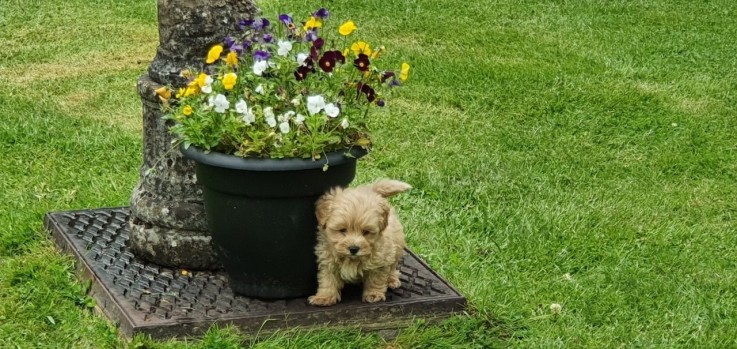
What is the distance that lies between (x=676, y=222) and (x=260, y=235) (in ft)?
10.2

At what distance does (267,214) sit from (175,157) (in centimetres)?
89

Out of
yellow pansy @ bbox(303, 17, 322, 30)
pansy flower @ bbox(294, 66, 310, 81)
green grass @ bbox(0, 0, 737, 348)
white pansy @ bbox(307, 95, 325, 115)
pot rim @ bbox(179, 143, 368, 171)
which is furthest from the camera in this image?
green grass @ bbox(0, 0, 737, 348)

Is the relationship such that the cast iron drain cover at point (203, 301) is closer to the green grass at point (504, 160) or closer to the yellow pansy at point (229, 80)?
the green grass at point (504, 160)

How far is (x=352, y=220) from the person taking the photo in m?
4.61

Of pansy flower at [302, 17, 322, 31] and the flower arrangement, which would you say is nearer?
the flower arrangement

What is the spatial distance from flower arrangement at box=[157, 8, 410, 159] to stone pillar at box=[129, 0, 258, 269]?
0.21 m

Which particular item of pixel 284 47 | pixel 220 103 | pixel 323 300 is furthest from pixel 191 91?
pixel 323 300

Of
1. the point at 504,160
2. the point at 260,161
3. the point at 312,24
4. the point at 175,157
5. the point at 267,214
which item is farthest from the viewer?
the point at 504,160

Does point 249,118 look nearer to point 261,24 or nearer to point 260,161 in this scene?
point 260,161

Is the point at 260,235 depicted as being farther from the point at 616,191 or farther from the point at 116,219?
the point at 616,191

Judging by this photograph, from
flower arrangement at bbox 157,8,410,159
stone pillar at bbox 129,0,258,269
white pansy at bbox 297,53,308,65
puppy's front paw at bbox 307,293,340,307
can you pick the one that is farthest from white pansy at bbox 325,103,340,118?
stone pillar at bbox 129,0,258,269

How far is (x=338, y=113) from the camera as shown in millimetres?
4680

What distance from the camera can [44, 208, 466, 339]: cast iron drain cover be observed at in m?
4.70

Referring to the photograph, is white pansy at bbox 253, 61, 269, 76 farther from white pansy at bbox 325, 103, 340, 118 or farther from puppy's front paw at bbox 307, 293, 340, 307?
puppy's front paw at bbox 307, 293, 340, 307
